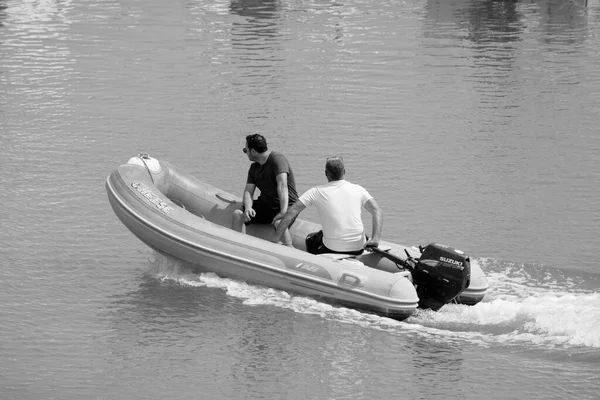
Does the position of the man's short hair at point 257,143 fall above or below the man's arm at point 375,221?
above

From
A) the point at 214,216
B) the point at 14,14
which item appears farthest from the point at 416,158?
the point at 14,14

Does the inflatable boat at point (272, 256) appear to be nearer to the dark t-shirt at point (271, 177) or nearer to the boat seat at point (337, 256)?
the boat seat at point (337, 256)

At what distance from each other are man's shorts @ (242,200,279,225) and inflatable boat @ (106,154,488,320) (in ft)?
0.29

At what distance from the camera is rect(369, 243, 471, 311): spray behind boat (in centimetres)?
905

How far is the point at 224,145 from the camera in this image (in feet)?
50.3

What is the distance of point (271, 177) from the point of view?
405 inches

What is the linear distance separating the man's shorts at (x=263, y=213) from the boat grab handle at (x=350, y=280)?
1.37 meters

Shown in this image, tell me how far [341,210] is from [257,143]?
1.14 meters

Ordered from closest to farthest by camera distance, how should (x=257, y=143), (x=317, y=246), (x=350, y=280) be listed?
(x=350, y=280), (x=317, y=246), (x=257, y=143)

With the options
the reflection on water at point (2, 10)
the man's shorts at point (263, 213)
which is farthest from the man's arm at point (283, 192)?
the reflection on water at point (2, 10)

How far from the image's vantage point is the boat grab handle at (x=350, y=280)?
9.26 meters

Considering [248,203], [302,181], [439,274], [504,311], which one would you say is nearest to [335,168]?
[248,203]

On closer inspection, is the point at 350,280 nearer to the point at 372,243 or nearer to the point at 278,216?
the point at 372,243

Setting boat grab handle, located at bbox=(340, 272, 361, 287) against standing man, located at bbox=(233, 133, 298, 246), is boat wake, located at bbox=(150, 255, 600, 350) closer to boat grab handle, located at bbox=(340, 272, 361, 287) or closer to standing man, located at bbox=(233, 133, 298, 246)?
boat grab handle, located at bbox=(340, 272, 361, 287)
